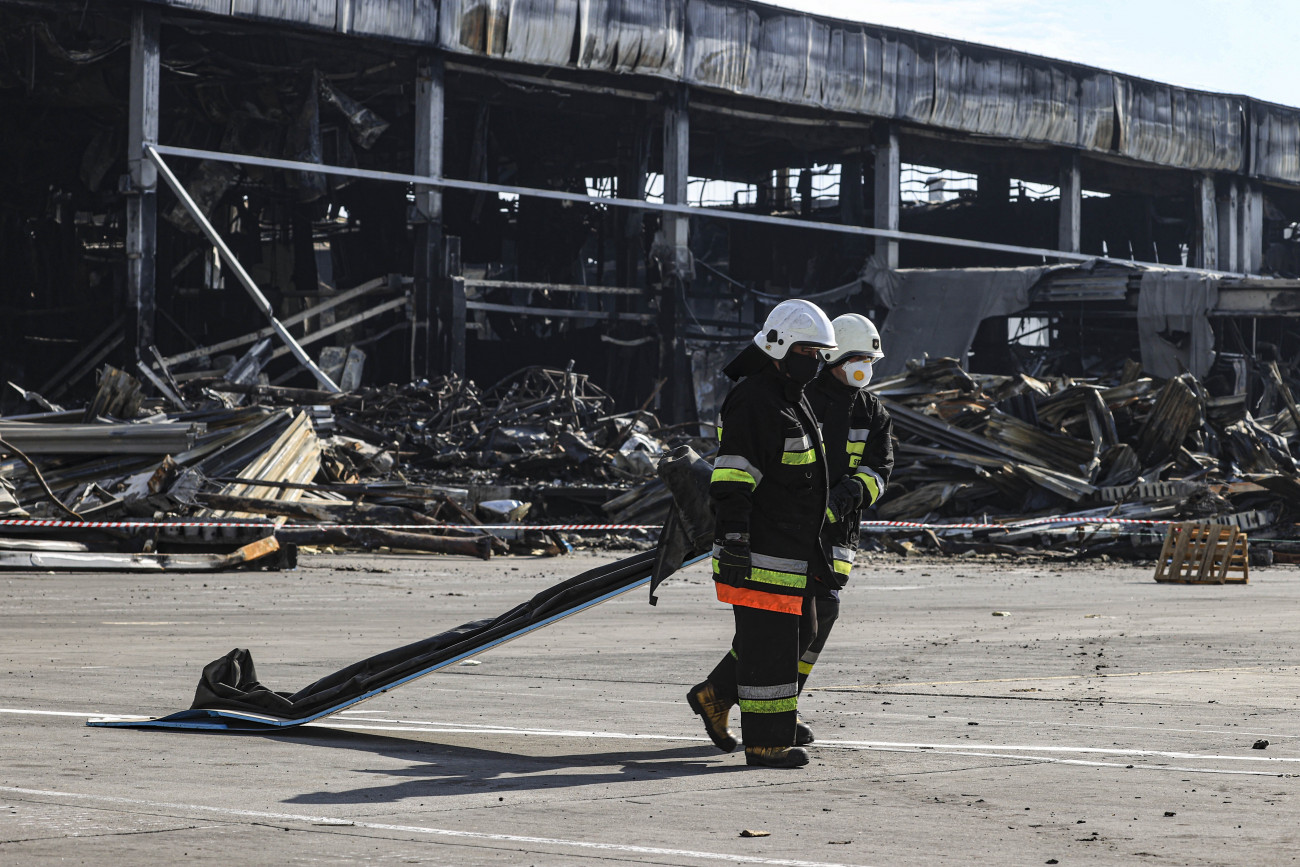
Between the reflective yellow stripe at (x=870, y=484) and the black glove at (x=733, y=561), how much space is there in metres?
1.09

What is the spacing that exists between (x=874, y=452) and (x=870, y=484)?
0.21 metres

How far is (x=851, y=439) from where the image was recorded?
286 inches

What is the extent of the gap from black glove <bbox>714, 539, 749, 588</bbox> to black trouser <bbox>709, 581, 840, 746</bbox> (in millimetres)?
154

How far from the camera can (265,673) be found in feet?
30.4

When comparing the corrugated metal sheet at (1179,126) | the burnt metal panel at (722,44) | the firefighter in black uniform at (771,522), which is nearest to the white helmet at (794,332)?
the firefighter in black uniform at (771,522)

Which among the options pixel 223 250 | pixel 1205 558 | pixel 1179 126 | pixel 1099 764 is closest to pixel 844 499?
pixel 1099 764

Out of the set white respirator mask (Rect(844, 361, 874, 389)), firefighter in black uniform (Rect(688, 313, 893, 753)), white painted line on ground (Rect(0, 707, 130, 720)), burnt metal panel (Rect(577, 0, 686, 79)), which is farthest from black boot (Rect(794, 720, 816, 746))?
burnt metal panel (Rect(577, 0, 686, 79))

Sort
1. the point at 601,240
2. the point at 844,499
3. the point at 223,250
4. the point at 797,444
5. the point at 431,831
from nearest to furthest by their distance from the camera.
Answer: the point at 431,831 < the point at 797,444 < the point at 844,499 < the point at 223,250 < the point at 601,240

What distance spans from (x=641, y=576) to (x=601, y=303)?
1364 inches

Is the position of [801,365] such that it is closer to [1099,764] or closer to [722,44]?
[1099,764]

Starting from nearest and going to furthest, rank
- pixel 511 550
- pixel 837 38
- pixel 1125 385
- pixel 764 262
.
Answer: pixel 511 550 < pixel 1125 385 < pixel 837 38 < pixel 764 262

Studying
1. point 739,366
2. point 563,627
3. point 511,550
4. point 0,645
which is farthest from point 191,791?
point 511,550

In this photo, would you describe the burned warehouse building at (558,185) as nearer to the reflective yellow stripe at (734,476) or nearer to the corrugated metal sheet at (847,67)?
the corrugated metal sheet at (847,67)

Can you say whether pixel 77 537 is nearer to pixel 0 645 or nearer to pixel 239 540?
pixel 239 540
